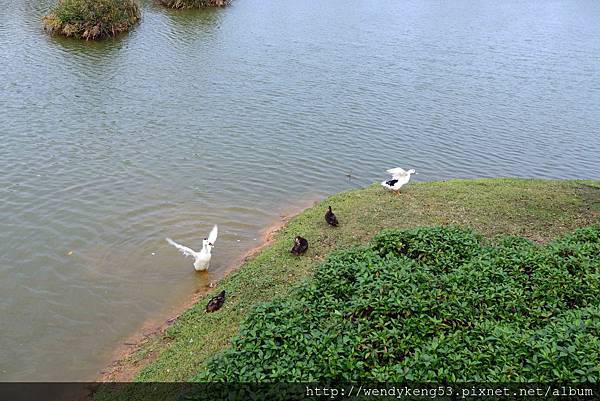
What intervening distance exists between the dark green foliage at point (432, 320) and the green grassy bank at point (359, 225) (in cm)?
130

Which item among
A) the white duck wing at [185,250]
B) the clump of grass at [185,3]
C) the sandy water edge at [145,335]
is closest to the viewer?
the sandy water edge at [145,335]

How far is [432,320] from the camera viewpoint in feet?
23.7

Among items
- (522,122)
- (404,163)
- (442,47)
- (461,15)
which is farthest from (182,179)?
(461,15)

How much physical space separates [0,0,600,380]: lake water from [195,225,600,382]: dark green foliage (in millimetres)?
3817

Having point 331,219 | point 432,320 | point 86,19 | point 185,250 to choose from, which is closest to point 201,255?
point 185,250

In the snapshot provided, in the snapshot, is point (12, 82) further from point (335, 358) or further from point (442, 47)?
point (442, 47)

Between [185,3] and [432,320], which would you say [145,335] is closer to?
[432,320]

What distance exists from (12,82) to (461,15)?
118 ft

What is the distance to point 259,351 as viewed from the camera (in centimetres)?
684

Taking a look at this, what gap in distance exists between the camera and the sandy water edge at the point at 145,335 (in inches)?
342

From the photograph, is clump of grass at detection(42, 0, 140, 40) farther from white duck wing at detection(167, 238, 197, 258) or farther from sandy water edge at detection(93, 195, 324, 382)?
white duck wing at detection(167, 238, 197, 258)

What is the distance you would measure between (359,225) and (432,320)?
5.23 metres

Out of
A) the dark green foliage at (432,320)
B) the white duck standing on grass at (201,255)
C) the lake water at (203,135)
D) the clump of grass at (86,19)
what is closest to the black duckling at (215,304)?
the lake water at (203,135)

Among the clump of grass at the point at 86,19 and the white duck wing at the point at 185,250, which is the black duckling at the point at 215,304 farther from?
the clump of grass at the point at 86,19
